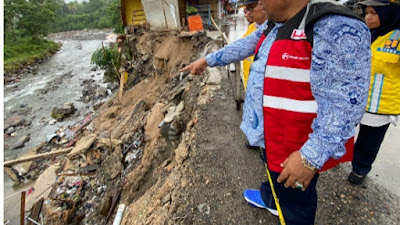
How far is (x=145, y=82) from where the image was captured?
11312mm

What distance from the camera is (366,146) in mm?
2246

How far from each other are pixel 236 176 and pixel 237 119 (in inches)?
57.0

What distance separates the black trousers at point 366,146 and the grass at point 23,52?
82.3 ft

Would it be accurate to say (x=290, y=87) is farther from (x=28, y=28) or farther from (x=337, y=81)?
(x=28, y=28)

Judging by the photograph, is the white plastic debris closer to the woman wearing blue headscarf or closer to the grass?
the woman wearing blue headscarf

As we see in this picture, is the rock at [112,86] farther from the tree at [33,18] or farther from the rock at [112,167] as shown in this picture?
the tree at [33,18]

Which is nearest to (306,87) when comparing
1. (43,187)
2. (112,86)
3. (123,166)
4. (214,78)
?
(214,78)

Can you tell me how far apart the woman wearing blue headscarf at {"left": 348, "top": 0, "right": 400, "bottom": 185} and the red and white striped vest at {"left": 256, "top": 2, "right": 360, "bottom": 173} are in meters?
1.13

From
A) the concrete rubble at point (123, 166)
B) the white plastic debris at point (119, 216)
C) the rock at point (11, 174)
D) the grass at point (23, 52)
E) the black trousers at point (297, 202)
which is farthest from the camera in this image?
the grass at point (23, 52)

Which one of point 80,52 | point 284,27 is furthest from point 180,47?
point 80,52

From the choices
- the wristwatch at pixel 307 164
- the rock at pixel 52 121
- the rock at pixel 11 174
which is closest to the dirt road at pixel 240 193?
the wristwatch at pixel 307 164

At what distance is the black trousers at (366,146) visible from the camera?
2.18 metres

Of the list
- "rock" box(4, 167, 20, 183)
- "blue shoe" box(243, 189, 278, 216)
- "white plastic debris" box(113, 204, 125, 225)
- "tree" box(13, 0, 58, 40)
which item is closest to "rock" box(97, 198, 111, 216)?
"white plastic debris" box(113, 204, 125, 225)

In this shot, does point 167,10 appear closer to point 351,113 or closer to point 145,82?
point 145,82
